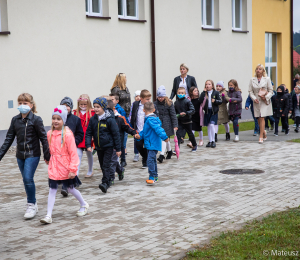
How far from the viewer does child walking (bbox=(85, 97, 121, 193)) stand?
7.75m

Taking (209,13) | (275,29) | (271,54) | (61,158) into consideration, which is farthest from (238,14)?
(61,158)

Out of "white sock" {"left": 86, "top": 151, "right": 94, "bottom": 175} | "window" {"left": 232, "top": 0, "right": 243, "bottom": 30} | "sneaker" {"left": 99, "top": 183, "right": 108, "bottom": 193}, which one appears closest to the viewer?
"sneaker" {"left": 99, "top": 183, "right": 108, "bottom": 193}

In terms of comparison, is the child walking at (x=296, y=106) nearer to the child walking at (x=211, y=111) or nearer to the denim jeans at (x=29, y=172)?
the child walking at (x=211, y=111)

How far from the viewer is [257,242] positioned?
4961mm

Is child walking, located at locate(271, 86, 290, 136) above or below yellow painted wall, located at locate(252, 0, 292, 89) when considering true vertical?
below

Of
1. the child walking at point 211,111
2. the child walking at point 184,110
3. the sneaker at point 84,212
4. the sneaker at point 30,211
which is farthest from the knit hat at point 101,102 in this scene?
the child walking at point 211,111

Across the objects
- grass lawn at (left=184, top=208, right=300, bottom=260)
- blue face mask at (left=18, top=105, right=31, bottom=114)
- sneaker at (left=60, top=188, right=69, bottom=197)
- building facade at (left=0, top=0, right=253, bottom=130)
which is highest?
building facade at (left=0, top=0, right=253, bottom=130)

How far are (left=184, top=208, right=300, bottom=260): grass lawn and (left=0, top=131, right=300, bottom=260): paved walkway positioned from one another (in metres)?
0.24

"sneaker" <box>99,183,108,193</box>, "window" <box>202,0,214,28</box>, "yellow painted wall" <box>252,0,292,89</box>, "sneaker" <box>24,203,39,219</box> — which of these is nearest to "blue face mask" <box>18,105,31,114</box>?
"sneaker" <box>24,203,39,219</box>

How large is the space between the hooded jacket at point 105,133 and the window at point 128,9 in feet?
34.4

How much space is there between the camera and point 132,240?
208 inches

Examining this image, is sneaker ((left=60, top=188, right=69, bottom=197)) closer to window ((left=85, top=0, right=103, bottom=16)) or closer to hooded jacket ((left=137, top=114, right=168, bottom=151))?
hooded jacket ((left=137, top=114, right=168, bottom=151))

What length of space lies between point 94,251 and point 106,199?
2.40m

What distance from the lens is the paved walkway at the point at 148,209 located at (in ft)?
16.7
